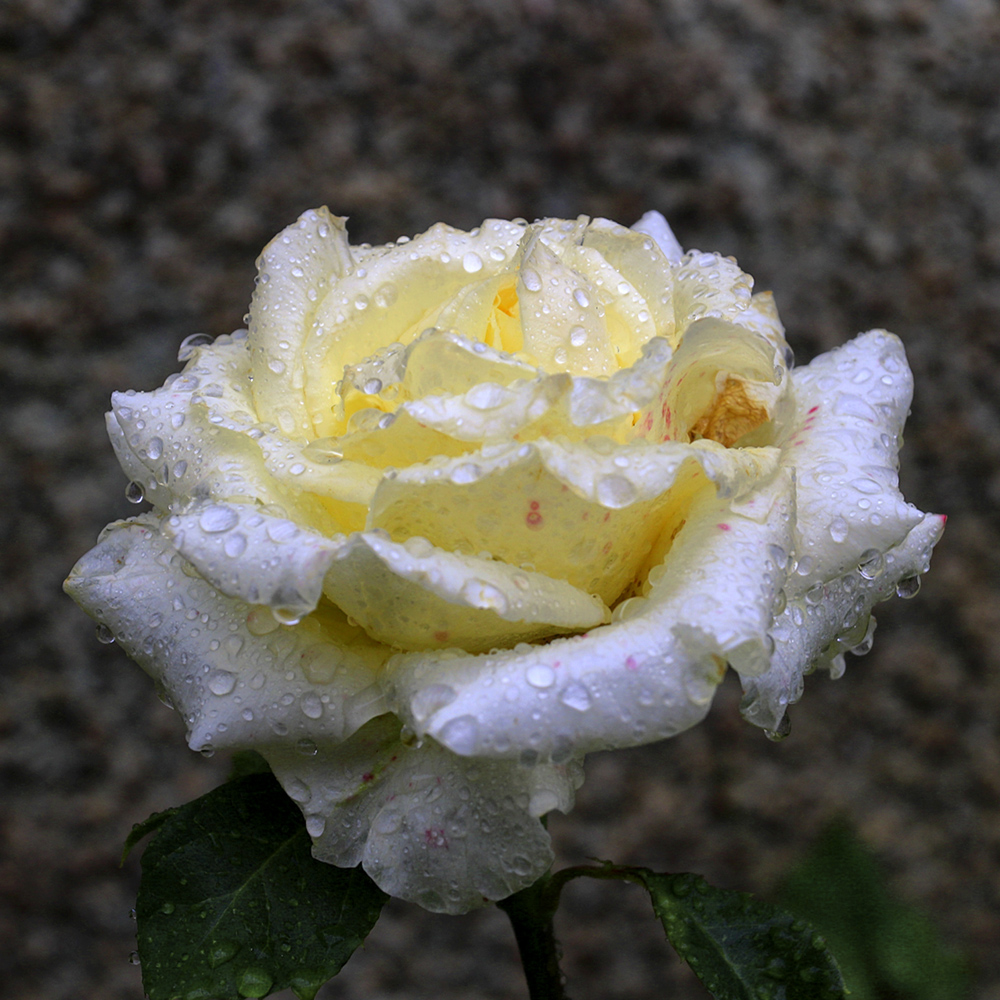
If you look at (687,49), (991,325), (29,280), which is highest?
(687,49)

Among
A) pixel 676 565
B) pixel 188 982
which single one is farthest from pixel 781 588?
pixel 188 982

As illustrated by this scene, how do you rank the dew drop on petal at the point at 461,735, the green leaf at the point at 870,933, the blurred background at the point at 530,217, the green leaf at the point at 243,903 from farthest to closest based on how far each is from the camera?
1. the blurred background at the point at 530,217
2. the green leaf at the point at 870,933
3. the green leaf at the point at 243,903
4. the dew drop on petal at the point at 461,735

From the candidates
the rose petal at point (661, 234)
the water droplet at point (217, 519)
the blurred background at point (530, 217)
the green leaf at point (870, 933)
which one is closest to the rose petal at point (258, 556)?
the water droplet at point (217, 519)

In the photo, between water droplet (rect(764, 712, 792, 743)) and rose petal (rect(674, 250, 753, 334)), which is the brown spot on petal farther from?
water droplet (rect(764, 712, 792, 743))

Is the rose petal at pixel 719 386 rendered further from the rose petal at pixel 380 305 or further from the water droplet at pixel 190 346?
the water droplet at pixel 190 346

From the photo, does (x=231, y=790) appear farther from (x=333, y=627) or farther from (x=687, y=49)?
(x=687, y=49)

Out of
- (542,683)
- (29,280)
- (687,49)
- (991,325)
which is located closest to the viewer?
(542,683)
